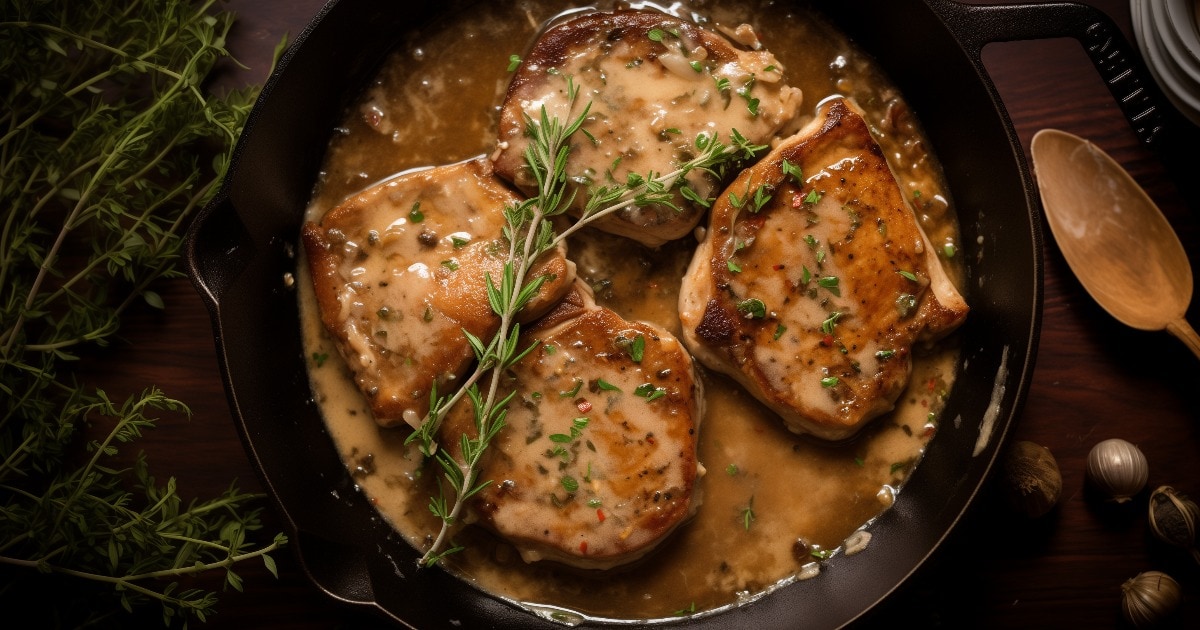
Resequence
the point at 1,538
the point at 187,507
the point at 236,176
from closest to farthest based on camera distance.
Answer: the point at 236,176
the point at 1,538
the point at 187,507

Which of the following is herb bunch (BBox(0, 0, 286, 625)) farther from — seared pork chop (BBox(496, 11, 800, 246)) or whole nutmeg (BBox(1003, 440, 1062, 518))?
whole nutmeg (BBox(1003, 440, 1062, 518))

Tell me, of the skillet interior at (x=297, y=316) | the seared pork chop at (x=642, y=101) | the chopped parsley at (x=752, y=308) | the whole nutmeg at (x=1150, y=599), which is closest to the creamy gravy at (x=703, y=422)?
the skillet interior at (x=297, y=316)

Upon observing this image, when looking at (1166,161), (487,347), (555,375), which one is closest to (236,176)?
(487,347)

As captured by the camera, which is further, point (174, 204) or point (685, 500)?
point (174, 204)

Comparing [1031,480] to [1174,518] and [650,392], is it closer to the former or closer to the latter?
[1174,518]

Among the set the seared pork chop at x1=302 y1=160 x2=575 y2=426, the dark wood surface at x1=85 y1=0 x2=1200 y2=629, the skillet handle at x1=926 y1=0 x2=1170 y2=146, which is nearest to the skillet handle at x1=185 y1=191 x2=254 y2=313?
the seared pork chop at x1=302 y1=160 x2=575 y2=426

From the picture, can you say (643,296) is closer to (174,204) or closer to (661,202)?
(661,202)

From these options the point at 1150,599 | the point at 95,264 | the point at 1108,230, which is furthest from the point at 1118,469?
the point at 95,264
